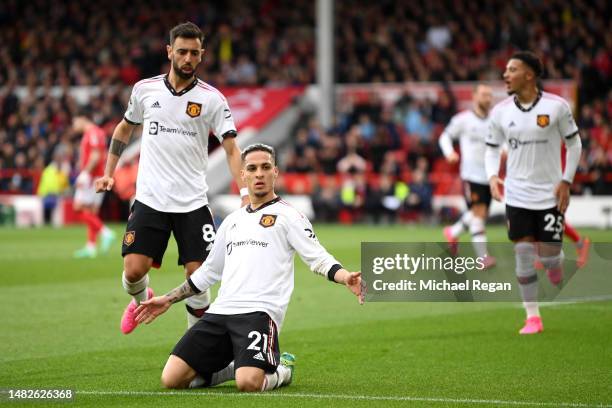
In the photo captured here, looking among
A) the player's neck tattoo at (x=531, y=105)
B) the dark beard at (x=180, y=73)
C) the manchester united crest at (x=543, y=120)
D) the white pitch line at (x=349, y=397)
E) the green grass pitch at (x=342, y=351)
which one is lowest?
the green grass pitch at (x=342, y=351)

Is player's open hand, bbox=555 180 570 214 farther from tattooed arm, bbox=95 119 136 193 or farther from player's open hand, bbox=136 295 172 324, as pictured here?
player's open hand, bbox=136 295 172 324

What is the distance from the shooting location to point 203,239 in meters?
9.01

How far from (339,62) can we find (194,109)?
2768 cm

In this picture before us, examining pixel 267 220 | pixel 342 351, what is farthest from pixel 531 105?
pixel 267 220

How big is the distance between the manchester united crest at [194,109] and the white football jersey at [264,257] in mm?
1390

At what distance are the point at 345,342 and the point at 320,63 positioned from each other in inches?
977

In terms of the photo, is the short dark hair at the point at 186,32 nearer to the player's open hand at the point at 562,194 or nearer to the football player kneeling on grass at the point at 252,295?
the football player kneeling on grass at the point at 252,295

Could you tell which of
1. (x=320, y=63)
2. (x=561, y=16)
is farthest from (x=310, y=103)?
(x=561, y=16)

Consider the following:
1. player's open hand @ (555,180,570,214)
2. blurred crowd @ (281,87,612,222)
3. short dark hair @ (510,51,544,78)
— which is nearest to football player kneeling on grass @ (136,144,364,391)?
player's open hand @ (555,180,570,214)

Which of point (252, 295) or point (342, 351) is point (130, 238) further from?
point (342, 351)

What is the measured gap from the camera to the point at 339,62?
36406 millimetres

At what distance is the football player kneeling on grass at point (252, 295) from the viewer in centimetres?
771

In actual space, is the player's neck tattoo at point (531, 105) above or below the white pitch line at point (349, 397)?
above

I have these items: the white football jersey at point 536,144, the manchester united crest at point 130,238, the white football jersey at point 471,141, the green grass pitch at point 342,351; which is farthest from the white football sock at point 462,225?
the manchester united crest at point 130,238
